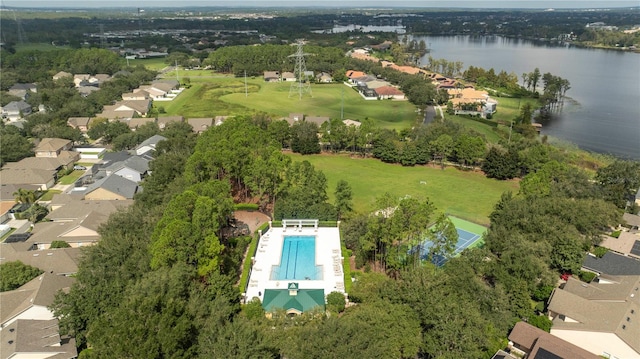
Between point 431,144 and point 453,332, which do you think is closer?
point 453,332

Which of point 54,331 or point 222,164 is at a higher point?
point 222,164

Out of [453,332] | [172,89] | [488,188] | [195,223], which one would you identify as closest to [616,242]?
[488,188]

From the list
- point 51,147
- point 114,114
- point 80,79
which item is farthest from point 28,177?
point 80,79

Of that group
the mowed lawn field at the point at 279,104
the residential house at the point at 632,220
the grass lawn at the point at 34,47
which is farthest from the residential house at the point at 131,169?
the grass lawn at the point at 34,47

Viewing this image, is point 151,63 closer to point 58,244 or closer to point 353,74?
point 353,74

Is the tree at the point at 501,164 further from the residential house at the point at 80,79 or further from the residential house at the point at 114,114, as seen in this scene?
the residential house at the point at 80,79

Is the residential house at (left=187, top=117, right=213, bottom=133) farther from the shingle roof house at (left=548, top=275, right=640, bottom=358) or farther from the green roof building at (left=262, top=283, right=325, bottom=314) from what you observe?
the shingle roof house at (left=548, top=275, right=640, bottom=358)

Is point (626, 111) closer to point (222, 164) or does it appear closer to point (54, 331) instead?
point (222, 164)
